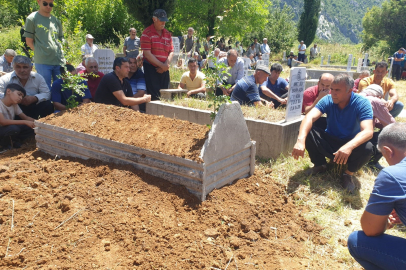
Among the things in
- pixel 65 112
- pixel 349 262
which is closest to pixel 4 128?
pixel 65 112

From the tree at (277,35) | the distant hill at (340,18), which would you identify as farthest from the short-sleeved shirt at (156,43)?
the distant hill at (340,18)

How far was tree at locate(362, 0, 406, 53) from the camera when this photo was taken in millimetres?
33500

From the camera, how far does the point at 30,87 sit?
5.27 m

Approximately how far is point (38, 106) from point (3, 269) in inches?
139

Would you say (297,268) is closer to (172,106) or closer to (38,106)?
(172,106)

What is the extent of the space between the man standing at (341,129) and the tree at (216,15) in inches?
682

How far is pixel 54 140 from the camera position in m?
4.21

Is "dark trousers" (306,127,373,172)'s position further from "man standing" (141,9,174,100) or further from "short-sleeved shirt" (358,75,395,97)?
"man standing" (141,9,174,100)

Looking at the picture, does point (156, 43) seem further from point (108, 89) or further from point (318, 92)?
point (318, 92)

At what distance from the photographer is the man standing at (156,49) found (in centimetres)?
602

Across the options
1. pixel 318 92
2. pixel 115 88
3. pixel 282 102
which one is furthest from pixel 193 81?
pixel 318 92

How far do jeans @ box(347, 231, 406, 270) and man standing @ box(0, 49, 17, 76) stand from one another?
879 centimetres

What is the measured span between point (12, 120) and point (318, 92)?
506 centimetres

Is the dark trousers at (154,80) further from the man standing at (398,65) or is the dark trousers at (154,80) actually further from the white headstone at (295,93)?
the man standing at (398,65)
